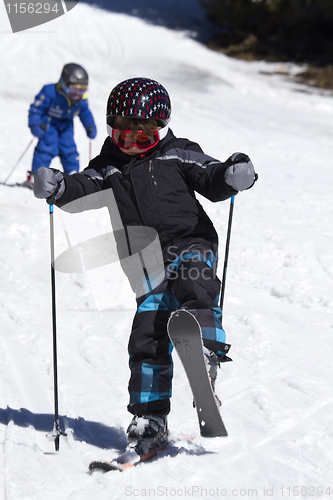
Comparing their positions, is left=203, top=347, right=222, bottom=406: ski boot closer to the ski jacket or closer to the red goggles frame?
the ski jacket

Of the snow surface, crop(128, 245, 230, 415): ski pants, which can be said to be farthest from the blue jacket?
crop(128, 245, 230, 415): ski pants

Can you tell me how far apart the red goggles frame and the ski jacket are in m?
0.05

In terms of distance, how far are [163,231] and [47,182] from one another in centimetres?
63

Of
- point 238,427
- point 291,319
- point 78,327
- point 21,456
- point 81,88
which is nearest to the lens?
point 21,456

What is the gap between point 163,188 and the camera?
108 inches

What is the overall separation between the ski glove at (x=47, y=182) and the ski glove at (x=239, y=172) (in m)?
0.83

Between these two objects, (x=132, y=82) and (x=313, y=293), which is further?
(x=313, y=293)

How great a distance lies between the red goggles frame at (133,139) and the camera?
2758mm

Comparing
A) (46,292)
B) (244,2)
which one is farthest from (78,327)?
(244,2)

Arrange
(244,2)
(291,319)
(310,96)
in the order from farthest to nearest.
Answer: (244,2) < (310,96) < (291,319)

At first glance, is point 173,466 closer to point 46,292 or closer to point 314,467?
point 314,467

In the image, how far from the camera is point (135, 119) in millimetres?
2758

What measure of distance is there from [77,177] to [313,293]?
109 inches

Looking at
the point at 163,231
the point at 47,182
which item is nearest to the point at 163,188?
the point at 163,231
